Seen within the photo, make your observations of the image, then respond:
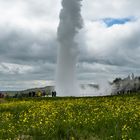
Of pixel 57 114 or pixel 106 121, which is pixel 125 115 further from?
pixel 57 114

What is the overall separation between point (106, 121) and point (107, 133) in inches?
120

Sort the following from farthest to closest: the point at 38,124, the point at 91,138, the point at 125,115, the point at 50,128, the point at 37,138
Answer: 1. the point at 125,115
2. the point at 38,124
3. the point at 50,128
4. the point at 37,138
5. the point at 91,138

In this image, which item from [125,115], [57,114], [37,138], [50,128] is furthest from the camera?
[57,114]

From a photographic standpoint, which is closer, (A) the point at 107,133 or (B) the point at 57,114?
(A) the point at 107,133

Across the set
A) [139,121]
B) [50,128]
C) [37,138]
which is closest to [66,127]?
[50,128]

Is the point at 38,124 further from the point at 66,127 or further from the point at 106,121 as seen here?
the point at 106,121

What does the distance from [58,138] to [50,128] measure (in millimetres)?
1828

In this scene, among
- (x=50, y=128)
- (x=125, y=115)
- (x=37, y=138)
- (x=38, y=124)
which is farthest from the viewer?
(x=125, y=115)

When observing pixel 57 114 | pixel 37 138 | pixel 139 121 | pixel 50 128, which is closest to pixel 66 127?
pixel 50 128

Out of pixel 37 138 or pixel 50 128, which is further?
pixel 50 128

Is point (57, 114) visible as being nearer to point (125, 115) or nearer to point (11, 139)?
point (125, 115)

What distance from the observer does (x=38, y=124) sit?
22375mm

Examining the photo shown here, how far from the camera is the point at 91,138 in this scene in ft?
59.1

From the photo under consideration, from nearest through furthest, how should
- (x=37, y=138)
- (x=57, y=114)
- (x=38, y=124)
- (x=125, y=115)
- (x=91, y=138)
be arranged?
1. (x=91, y=138)
2. (x=37, y=138)
3. (x=38, y=124)
4. (x=125, y=115)
5. (x=57, y=114)
